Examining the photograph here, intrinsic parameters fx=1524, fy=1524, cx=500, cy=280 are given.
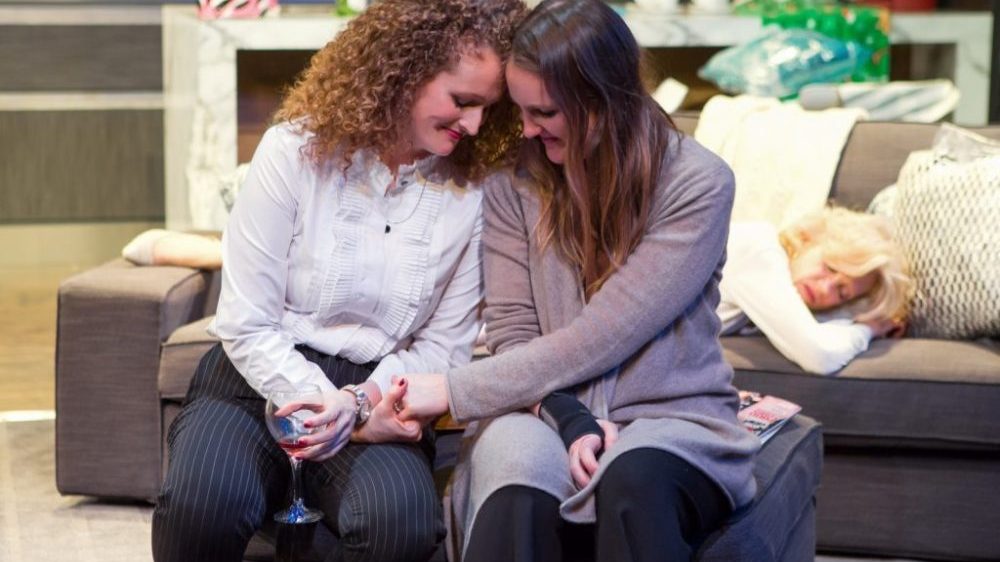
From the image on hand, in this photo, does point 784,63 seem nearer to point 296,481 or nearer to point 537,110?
point 537,110

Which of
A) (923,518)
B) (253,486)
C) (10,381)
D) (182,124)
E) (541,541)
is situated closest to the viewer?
(541,541)

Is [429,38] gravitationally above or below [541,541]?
above

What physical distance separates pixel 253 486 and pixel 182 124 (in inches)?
102

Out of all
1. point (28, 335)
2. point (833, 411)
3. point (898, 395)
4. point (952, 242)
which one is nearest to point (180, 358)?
point (833, 411)

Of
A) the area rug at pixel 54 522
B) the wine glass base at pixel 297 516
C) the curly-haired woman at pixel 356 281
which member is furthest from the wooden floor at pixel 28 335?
the wine glass base at pixel 297 516

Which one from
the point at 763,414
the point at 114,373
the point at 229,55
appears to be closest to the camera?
the point at 763,414

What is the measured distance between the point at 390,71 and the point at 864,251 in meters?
1.24

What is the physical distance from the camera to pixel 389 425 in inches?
90.8

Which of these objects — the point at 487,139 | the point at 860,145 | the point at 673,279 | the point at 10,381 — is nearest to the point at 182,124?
the point at 10,381

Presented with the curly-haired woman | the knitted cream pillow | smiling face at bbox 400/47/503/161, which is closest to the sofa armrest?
the curly-haired woman

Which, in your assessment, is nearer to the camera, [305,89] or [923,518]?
[305,89]

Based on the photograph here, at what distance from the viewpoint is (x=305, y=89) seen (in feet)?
7.99

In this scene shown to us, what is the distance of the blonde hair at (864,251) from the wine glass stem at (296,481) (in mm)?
1326

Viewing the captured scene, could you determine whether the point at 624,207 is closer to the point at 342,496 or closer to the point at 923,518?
the point at 342,496
